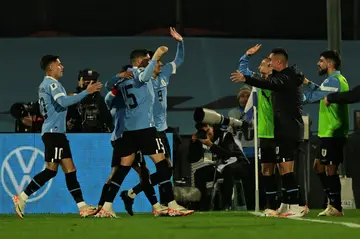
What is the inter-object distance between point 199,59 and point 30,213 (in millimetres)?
6349

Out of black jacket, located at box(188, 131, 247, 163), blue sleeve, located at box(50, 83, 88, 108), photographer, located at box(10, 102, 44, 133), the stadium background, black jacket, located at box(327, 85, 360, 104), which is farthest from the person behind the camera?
the stadium background

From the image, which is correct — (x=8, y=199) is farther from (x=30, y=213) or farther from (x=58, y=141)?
(x=58, y=141)

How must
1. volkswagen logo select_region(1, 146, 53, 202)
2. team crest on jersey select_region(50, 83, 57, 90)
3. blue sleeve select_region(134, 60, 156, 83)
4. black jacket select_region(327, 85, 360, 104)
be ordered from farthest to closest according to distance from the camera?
volkswagen logo select_region(1, 146, 53, 202)
team crest on jersey select_region(50, 83, 57, 90)
blue sleeve select_region(134, 60, 156, 83)
black jacket select_region(327, 85, 360, 104)

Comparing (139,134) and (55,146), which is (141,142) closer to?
(139,134)

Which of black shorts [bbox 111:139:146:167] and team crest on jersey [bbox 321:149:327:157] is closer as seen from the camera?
black shorts [bbox 111:139:146:167]

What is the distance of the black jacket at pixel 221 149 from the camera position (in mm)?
16453

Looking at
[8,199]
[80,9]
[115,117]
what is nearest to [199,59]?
[80,9]

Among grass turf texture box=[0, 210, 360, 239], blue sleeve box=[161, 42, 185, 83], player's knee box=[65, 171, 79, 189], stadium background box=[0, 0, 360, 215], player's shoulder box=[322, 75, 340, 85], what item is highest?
stadium background box=[0, 0, 360, 215]

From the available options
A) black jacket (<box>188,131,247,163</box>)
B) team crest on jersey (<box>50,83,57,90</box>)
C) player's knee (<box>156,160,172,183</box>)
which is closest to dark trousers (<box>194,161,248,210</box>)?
black jacket (<box>188,131,247,163</box>)

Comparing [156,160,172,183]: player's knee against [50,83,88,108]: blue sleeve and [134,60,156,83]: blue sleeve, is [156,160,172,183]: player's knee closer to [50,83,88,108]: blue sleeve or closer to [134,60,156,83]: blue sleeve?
[134,60,156,83]: blue sleeve

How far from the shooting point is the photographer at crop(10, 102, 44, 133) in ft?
53.5

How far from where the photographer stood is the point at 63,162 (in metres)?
13.3

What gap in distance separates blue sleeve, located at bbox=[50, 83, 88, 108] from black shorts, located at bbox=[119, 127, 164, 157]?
735 millimetres

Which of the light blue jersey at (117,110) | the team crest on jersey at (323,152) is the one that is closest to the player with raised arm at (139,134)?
the light blue jersey at (117,110)
